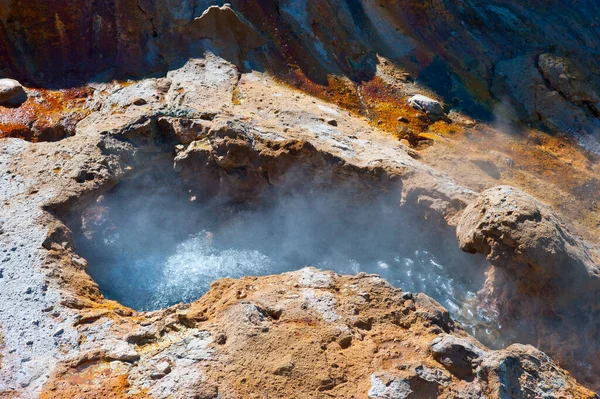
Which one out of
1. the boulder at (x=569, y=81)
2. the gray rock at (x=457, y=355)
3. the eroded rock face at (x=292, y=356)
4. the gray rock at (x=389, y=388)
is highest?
the boulder at (x=569, y=81)

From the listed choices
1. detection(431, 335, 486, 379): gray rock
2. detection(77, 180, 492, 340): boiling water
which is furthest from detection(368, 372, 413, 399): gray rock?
detection(77, 180, 492, 340): boiling water

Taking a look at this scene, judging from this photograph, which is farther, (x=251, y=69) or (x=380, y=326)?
(x=251, y=69)

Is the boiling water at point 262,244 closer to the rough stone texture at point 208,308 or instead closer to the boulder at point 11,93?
the rough stone texture at point 208,308

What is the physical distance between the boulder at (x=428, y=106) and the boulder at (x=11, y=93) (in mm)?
12540

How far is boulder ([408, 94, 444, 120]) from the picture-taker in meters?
20.2

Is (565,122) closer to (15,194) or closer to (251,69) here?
(251,69)

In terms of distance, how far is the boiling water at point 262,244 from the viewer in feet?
44.7

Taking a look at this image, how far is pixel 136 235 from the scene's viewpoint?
14.6 meters

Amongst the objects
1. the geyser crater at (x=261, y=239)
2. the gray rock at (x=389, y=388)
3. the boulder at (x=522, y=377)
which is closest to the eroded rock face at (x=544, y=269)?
the geyser crater at (x=261, y=239)

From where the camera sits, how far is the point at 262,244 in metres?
14.9

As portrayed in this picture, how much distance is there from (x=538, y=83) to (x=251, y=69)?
11.0 metres

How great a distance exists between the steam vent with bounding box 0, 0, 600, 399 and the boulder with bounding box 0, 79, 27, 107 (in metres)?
0.06

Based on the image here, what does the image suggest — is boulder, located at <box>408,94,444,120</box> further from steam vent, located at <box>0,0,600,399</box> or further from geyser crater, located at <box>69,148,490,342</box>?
geyser crater, located at <box>69,148,490,342</box>

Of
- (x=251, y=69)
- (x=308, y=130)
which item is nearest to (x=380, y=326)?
(x=308, y=130)
